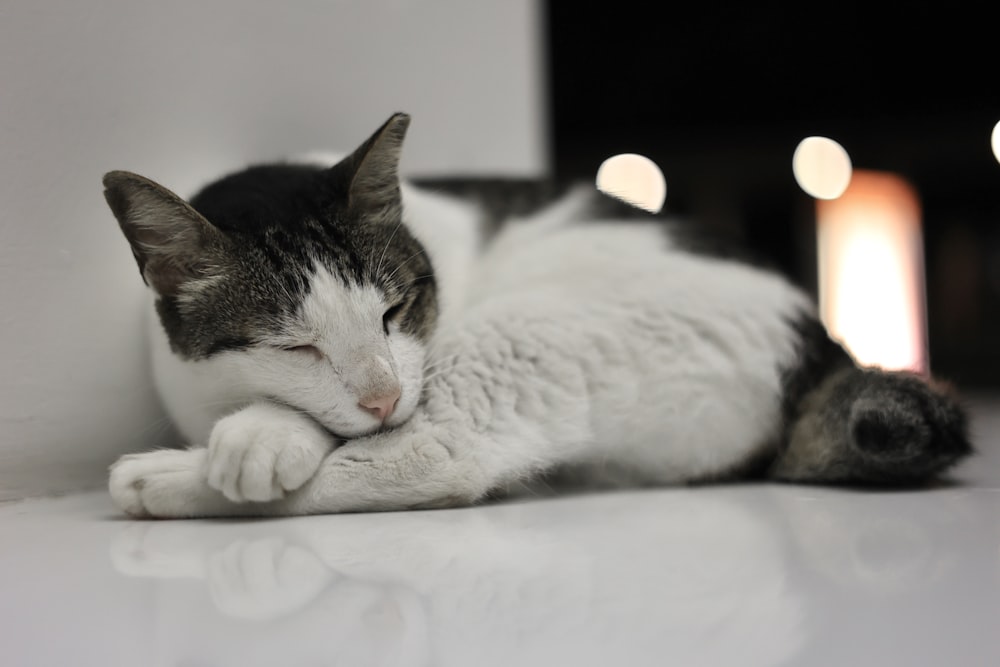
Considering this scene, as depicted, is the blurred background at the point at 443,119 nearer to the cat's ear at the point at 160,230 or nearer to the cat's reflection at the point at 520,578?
the cat's ear at the point at 160,230

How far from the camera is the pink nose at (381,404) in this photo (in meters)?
1.44

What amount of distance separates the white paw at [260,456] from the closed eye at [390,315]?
9.5 inches

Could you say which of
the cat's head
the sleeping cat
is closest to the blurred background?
the sleeping cat

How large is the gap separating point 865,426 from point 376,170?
1.04 meters

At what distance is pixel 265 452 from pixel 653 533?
25.3 inches

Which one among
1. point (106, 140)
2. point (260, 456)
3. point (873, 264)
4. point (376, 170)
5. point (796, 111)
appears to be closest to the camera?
point (260, 456)

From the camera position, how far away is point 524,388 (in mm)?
1595

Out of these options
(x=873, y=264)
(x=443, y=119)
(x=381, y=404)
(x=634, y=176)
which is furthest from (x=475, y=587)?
(x=873, y=264)

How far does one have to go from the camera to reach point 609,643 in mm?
858

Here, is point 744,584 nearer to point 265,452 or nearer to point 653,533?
point 653,533

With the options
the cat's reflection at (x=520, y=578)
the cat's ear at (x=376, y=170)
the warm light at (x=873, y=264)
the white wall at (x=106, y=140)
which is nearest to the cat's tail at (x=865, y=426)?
the cat's reflection at (x=520, y=578)

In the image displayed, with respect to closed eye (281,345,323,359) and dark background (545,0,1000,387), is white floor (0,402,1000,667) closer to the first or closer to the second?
closed eye (281,345,323,359)

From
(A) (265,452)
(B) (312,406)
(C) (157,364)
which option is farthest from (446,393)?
(C) (157,364)

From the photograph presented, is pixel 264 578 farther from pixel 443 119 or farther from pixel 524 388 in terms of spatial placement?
pixel 443 119
